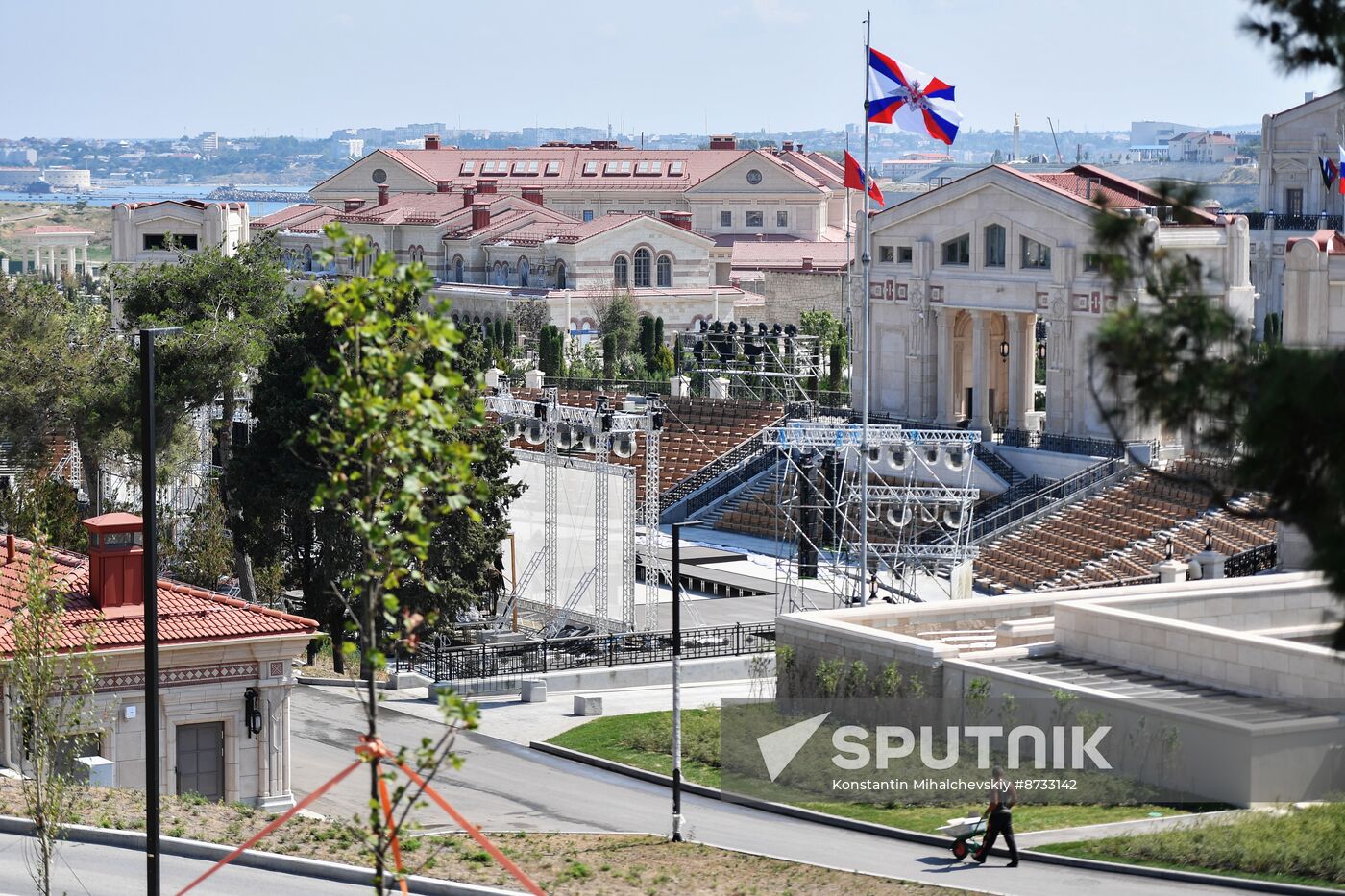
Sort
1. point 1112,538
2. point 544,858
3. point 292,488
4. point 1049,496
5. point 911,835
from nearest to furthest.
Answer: point 544,858
point 911,835
point 292,488
point 1112,538
point 1049,496

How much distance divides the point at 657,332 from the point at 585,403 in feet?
46.2

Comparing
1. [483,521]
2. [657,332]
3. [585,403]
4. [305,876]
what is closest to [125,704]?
[305,876]

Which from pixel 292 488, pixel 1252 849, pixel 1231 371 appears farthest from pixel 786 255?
pixel 1231 371

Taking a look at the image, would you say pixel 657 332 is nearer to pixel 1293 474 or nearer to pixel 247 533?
pixel 247 533

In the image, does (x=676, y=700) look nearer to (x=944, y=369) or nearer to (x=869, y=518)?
(x=869, y=518)

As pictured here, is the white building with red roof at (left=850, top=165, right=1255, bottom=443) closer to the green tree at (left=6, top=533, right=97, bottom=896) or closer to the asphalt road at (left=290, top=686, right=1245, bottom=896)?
the asphalt road at (left=290, top=686, right=1245, bottom=896)

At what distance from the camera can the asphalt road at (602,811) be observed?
93.6 ft

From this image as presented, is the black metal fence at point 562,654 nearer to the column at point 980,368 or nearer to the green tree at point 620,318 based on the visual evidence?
the column at point 980,368

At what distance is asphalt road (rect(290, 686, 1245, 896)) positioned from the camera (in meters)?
28.5

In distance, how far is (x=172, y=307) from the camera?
67.1m

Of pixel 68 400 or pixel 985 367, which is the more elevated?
pixel 985 367

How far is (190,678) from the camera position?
112 ft

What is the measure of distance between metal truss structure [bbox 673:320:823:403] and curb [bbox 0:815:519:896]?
49453 mm

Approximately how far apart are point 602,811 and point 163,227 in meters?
63.7
